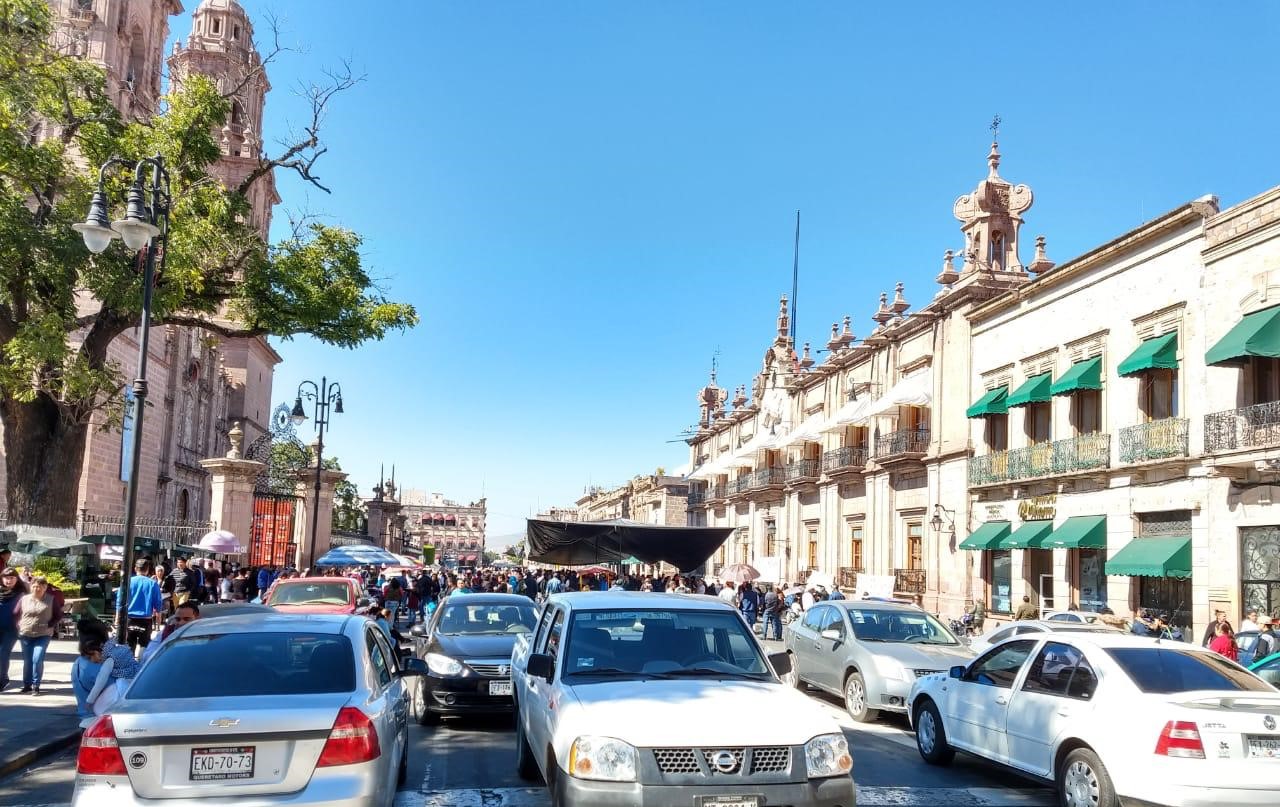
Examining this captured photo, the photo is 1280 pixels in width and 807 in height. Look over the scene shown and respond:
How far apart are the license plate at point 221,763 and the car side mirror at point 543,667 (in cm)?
210

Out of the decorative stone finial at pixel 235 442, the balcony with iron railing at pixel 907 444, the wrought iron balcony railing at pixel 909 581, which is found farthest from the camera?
the balcony with iron railing at pixel 907 444

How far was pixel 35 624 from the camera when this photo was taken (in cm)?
1250

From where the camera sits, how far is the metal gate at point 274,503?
34.4 metres

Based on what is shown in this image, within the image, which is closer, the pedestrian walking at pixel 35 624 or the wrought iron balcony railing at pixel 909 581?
the pedestrian walking at pixel 35 624

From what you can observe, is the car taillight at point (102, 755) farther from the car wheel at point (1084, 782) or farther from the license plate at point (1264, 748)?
the license plate at point (1264, 748)

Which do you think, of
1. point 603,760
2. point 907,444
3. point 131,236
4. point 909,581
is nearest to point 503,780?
point 603,760

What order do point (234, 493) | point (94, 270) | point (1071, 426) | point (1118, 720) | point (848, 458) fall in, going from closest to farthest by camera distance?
point (1118, 720)
point (94, 270)
point (1071, 426)
point (234, 493)
point (848, 458)

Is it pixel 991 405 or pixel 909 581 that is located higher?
pixel 991 405

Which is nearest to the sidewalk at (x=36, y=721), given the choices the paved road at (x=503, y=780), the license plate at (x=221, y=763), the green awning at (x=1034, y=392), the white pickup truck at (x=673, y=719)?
the paved road at (x=503, y=780)

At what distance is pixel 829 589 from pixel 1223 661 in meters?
22.0

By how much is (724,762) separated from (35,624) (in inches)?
405

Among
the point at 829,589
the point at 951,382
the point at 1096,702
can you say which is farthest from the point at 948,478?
the point at 1096,702

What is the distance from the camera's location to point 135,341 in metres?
35.8

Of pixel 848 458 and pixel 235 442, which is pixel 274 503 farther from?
pixel 848 458
